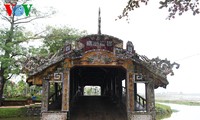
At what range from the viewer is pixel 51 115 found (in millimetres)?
10578

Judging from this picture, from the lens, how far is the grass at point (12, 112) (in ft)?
73.0

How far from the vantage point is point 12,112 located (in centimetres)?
2288

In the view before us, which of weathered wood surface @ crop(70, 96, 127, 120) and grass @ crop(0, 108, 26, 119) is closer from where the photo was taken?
weathered wood surface @ crop(70, 96, 127, 120)

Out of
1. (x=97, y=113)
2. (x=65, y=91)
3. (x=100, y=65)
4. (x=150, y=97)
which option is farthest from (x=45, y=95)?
(x=150, y=97)

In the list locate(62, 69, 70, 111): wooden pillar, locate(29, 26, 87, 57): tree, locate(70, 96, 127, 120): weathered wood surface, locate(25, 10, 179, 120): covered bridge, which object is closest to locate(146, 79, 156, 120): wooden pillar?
locate(25, 10, 179, 120): covered bridge

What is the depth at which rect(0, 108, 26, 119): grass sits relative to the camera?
2224cm

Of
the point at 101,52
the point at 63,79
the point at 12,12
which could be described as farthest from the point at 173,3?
the point at 12,12

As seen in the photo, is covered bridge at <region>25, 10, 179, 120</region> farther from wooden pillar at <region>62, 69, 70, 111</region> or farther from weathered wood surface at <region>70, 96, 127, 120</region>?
weathered wood surface at <region>70, 96, 127, 120</region>

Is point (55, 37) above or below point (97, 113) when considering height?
above

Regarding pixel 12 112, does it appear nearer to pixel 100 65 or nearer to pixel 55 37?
pixel 55 37

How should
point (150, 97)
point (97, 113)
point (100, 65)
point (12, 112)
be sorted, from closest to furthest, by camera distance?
point (100, 65), point (150, 97), point (97, 113), point (12, 112)

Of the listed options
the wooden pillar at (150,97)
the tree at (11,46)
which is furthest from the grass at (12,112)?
the wooden pillar at (150,97)

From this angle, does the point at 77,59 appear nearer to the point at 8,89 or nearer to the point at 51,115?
the point at 51,115

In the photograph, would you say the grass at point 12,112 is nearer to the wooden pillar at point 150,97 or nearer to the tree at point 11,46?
the tree at point 11,46
